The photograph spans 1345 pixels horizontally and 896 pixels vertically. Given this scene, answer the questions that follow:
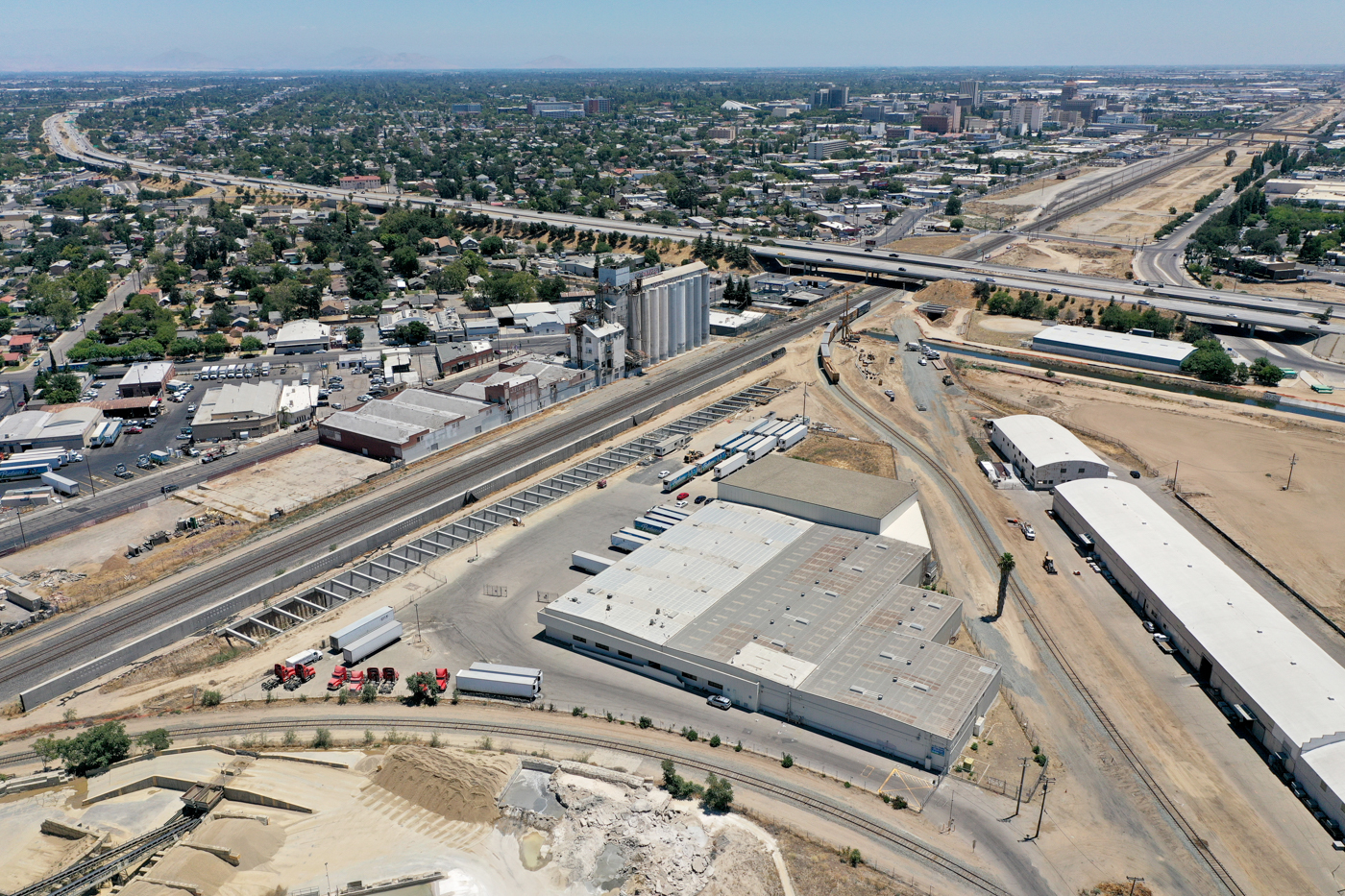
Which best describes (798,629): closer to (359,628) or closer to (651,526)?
(651,526)

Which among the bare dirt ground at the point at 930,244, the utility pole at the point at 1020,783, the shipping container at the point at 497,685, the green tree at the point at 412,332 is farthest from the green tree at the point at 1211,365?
the green tree at the point at 412,332

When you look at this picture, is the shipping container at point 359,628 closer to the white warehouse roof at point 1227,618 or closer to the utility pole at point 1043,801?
the utility pole at point 1043,801

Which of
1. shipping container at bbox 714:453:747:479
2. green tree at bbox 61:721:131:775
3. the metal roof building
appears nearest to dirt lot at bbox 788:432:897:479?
the metal roof building

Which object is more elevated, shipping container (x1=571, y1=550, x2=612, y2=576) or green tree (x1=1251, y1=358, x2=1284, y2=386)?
green tree (x1=1251, y1=358, x2=1284, y2=386)

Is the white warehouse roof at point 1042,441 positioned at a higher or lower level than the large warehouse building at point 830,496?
higher

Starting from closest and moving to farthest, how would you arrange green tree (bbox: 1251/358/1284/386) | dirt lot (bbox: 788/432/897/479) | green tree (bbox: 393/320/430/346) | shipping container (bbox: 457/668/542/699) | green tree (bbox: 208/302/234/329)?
1. shipping container (bbox: 457/668/542/699)
2. dirt lot (bbox: 788/432/897/479)
3. green tree (bbox: 1251/358/1284/386)
4. green tree (bbox: 393/320/430/346)
5. green tree (bbox: 208/302/234/329)

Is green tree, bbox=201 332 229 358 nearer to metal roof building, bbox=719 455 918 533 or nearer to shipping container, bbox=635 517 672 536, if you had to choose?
shipping container, bbox=635 517 672 536
